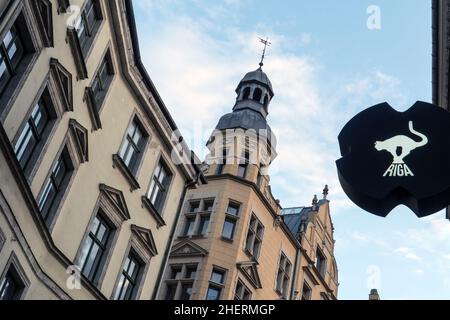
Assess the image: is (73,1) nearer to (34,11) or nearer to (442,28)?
(34,11)

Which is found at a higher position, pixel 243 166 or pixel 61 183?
pixel 243 166

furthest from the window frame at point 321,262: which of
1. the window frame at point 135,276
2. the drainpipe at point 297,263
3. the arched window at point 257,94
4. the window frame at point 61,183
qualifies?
the window frame at point 61,183

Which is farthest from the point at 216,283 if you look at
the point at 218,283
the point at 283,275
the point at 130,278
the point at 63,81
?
the point at 63,81

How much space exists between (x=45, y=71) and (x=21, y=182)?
2.95m

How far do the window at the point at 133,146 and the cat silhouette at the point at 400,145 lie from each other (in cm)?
1354

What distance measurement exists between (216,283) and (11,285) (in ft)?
50.1

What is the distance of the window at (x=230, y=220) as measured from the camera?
29.1 m

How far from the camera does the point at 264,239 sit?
102 feet

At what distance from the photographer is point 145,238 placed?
62.6 feet

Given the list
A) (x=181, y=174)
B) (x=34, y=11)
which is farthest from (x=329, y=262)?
(x=34, y=11)

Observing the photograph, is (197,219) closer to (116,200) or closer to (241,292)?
(241,292)

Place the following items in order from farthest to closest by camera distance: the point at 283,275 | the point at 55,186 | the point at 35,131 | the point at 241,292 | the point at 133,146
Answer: the point at 283,275 → the point at 241,292 → the point at 133,146 → the point at 55,186 → the point at 35,131

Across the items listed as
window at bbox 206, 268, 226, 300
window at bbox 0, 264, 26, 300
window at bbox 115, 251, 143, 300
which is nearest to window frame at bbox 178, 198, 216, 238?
window at bbox 206, 268, 226, 300

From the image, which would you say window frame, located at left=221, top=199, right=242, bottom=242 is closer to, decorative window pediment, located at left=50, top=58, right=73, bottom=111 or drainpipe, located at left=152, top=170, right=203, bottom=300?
drainpipe, located at left=152, top=170, right=203, bottom=300
